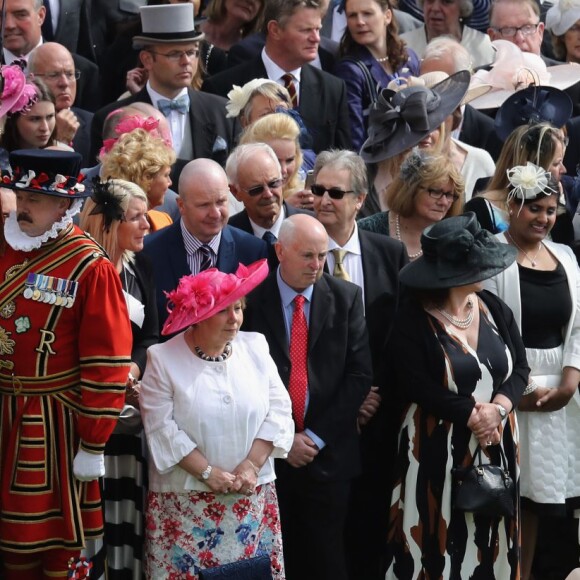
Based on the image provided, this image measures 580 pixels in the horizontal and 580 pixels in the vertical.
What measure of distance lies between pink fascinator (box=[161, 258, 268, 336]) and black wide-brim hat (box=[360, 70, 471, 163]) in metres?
2.17

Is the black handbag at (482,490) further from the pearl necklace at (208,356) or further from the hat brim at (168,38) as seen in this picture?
the hat brim at (168,38)

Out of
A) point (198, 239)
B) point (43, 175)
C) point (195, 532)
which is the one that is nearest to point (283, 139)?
point (198, 239)

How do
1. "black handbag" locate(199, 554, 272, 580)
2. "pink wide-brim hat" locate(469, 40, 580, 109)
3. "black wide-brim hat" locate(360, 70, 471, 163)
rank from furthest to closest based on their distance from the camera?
1. "pink wide-brim hat" locate(469, 40, 580, 109)
2. "black wide-brim hat" locate(360, 70, 471, 163)
3. "black handbag" locate(199, 554, 272, 580)

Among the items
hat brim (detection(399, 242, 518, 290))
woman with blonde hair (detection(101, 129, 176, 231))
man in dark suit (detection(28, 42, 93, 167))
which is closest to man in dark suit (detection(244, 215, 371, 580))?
hat brim (detection(399, 242, 518, 290))

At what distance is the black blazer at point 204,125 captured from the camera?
9.07 meters

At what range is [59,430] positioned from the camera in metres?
6.57

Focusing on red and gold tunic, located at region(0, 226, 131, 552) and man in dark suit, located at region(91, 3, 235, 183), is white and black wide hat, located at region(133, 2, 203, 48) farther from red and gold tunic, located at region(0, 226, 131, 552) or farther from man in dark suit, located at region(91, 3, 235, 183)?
red and gold tunic, located at region(0, 226, 131, 552)

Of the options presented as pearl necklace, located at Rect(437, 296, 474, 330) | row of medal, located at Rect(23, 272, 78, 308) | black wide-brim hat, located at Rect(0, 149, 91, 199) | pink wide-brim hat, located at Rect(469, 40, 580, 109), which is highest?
black wide-brim hat, located at Rect(0, 149, 91, 199)

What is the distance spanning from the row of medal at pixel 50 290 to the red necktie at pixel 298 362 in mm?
1296

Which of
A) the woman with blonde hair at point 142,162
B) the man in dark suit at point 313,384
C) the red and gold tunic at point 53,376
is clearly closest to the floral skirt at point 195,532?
→ the red and gold tunic at point 53,376

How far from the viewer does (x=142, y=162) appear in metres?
7.70

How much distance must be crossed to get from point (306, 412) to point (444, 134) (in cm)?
244

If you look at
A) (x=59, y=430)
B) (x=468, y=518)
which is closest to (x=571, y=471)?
(x=468, y=518)

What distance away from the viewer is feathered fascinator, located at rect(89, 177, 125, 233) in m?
6.94
